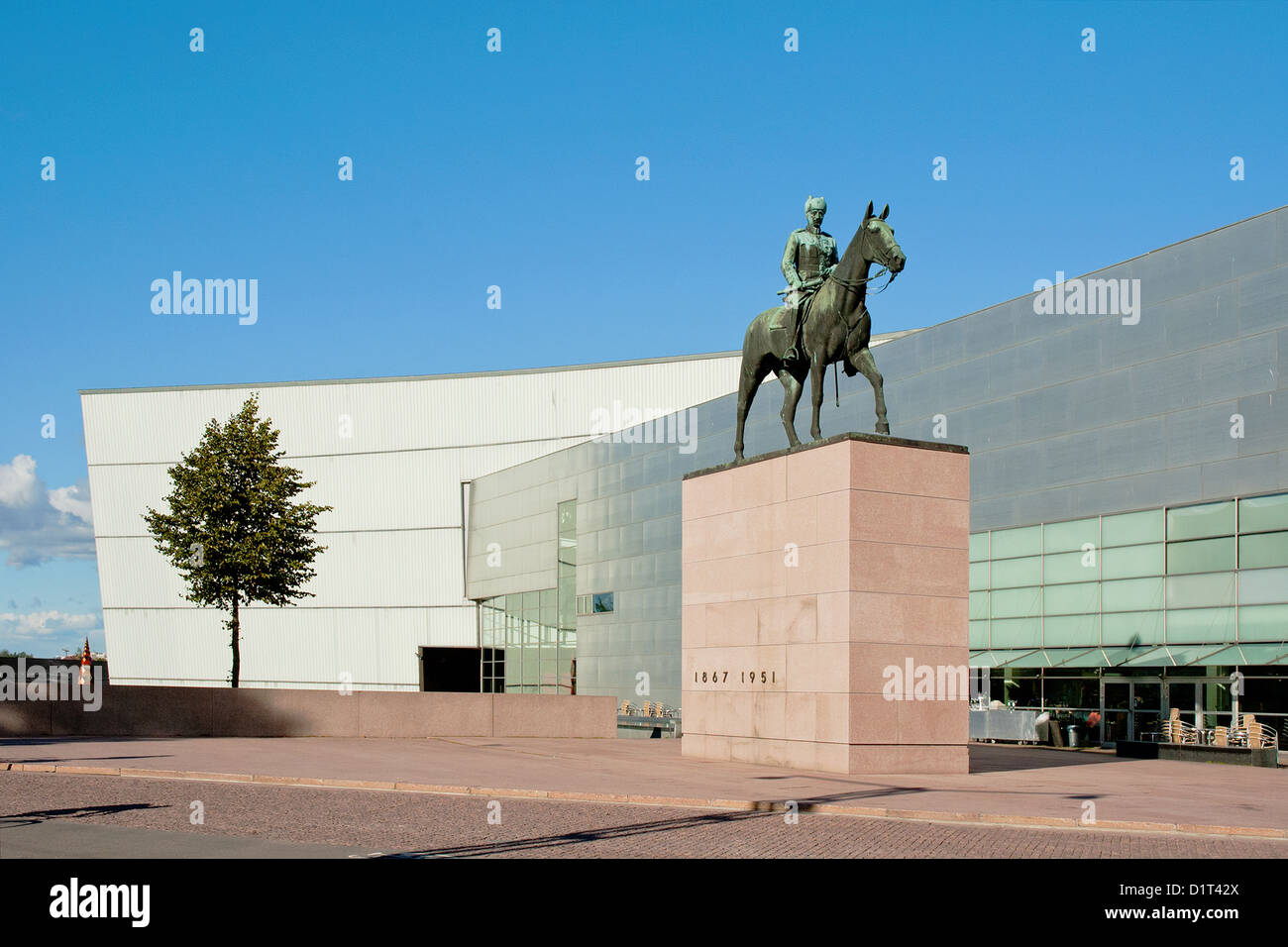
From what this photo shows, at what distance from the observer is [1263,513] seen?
34281 millimetres

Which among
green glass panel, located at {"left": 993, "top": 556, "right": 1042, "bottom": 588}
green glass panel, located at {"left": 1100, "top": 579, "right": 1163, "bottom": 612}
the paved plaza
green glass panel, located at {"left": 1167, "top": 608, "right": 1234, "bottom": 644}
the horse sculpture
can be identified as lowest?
the paved plaza

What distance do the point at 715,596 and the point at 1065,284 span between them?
1952cm

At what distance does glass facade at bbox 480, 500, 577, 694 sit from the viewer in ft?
213

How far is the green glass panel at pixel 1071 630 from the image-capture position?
40.0 m

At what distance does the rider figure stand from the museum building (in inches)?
591

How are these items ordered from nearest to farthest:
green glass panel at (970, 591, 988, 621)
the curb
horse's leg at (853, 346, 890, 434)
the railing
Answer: the curb, horse's leg at (853, 346, 890, 434), the railing, green glass panel at (970, 591, 988, 621)

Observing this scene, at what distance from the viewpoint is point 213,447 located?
41.4 metres

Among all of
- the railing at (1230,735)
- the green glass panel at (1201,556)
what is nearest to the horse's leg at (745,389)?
the railing at (1230,735)

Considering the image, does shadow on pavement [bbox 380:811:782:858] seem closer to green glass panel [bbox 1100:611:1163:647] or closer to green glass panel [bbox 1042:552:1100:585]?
green glass panel [bbox 1100:611:1163:647]

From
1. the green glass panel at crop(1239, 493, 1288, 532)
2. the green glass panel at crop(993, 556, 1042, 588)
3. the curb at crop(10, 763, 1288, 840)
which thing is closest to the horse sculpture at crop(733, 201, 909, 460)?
the curb at crop(10, 763, 1288, 840)

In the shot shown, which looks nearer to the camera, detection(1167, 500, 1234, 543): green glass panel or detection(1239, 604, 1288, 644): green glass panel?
detection(1239, 604, 1288, 644): green glass panel

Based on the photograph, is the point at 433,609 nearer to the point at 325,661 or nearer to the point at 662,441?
the point at 325,661
